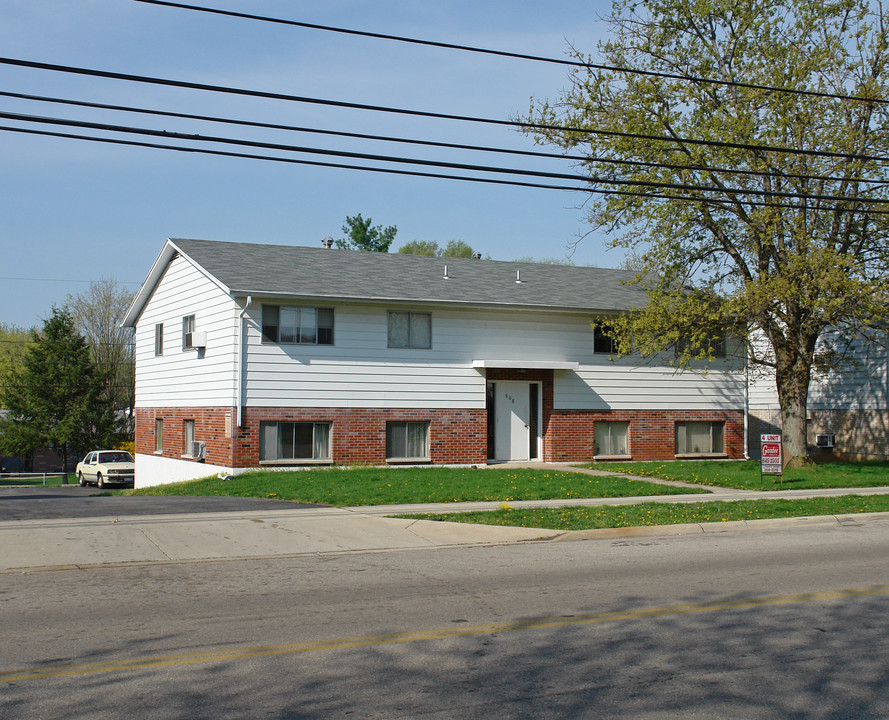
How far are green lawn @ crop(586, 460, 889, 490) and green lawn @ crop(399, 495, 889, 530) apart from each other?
3076 mm

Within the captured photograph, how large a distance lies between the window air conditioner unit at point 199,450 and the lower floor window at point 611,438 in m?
11.8

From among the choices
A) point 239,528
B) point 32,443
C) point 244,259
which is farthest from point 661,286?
point 32,443

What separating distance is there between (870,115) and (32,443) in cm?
5006

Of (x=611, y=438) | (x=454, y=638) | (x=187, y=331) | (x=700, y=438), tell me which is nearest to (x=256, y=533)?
(x=454, y=638)

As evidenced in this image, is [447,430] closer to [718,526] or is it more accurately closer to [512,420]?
[512,420]

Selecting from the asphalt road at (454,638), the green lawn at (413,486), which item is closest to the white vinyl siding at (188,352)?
the green lawn at (413,486)

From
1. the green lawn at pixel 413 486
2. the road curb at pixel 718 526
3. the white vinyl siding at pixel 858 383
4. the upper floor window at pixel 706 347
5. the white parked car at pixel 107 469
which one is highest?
the upper floor window at pixel 706 347

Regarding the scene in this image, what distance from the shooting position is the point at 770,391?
34.3m

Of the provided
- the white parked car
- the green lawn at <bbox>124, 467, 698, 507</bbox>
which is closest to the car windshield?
the white parked car

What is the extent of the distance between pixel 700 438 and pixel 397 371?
35.0ft

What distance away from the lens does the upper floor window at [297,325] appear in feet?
79.6

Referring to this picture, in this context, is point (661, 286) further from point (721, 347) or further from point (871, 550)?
point (871, 550)

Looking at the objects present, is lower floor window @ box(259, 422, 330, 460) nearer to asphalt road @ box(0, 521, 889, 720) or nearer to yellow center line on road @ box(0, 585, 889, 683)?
asphalt road @ box(0, 521, 889, 720)

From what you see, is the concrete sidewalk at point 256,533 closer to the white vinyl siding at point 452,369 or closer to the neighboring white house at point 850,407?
the white vinyl siding at point 452,369
